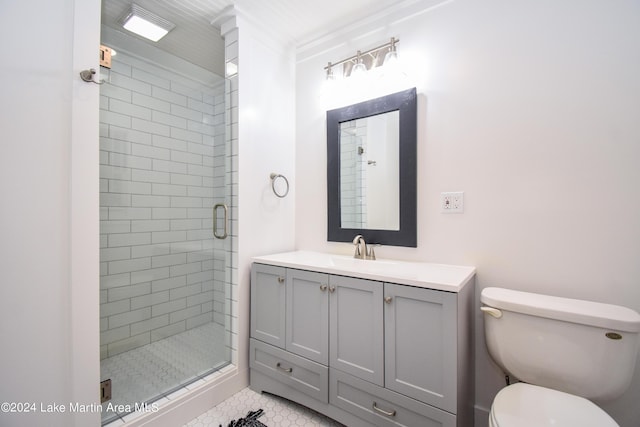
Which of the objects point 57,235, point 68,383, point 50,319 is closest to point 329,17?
point 57,235

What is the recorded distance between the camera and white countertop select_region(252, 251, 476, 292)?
3.80ft

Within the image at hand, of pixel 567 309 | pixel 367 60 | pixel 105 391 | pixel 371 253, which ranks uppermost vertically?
pixel 367 60

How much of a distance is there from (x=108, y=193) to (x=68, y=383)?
2.99 ft

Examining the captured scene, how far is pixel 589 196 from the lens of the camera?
119 centimetres

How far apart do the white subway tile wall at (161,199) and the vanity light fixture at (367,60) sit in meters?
0.84

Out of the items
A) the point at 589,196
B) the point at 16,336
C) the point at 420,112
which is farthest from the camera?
the point at 420,112

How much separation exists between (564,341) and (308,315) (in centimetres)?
111

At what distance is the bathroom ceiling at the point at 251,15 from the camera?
1.67m

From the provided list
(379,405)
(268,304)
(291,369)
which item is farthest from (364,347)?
(268,304)

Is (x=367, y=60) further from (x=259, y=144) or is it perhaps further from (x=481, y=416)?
(x=481, y=416)

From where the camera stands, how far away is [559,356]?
1.04m

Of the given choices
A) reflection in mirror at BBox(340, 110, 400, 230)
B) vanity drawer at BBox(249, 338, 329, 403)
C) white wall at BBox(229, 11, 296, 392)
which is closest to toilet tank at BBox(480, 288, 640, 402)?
reflection in mirror at BBox(340, 110, 400, 230)

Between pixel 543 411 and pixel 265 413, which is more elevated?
pixel 543 411

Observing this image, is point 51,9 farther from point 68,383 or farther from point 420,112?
point 420,112
